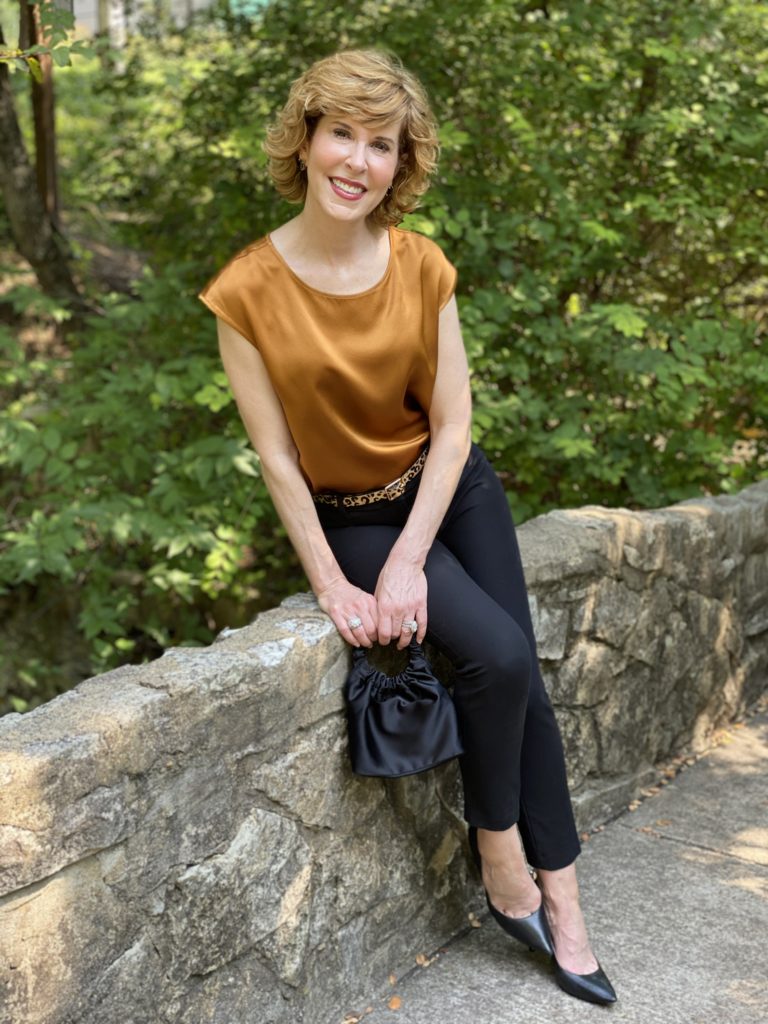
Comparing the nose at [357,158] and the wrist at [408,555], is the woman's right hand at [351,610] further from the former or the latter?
the nose at [357,158]

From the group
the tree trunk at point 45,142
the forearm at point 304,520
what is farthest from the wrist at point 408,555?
the tree trunk at point 45,142

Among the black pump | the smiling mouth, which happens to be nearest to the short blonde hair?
the smiling mouth

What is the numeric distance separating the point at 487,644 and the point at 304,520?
43 cm

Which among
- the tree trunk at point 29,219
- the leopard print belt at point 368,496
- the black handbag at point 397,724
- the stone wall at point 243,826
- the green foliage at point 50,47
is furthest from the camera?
the tree trunk at point 29,219

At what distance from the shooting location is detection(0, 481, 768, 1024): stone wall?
1.79 metres

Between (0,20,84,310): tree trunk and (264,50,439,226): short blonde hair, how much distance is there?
3137 mm

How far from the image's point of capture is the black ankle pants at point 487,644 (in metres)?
2.39

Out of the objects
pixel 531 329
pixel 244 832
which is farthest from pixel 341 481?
pixel 531 329

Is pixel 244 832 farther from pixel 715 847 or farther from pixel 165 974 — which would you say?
pixel 715 847

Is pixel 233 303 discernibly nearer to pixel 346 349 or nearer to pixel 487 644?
pixel 346 349

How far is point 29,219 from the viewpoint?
18.3 ft

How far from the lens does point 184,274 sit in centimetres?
479

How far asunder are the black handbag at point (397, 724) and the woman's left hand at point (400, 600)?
0.09m

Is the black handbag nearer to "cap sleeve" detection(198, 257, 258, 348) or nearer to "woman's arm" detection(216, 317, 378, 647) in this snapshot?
"woman's arm" detection(216, 317, 378, 647)
